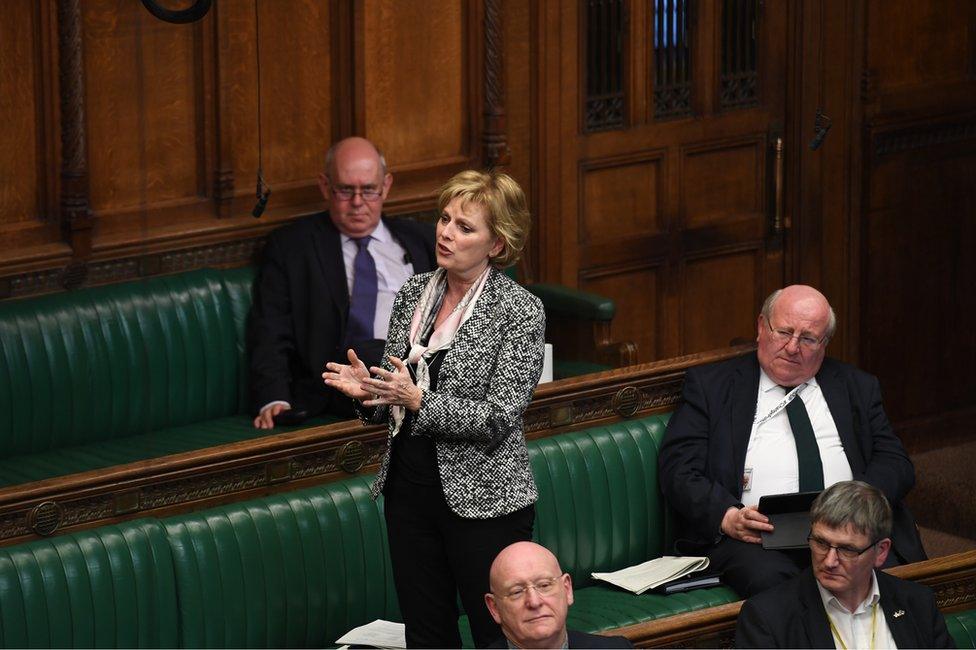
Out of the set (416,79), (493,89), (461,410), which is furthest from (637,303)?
(461,410)

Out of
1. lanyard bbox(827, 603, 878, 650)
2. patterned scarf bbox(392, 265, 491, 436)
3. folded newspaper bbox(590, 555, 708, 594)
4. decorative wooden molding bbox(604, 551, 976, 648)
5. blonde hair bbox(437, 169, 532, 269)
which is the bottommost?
folded newspaper bbox(590, 555, 708, 594)

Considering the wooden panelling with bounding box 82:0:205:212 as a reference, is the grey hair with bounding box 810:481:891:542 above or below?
below

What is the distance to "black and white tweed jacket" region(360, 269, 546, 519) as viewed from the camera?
366 centimetres

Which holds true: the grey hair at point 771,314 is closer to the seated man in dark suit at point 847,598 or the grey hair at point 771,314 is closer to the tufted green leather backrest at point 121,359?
the seated man in dark suit at point 847,598

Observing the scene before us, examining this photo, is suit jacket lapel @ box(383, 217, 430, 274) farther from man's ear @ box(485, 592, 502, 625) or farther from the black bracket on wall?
man's ear @ box(485, 592, 502, 625)

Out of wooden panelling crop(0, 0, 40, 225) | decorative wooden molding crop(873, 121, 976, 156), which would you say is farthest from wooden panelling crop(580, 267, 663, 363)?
wooden panelling crop(0, 0, 40, 225)

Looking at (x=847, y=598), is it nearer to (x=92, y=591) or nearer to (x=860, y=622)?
(x=860, y=622)

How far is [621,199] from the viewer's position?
6.65 metres

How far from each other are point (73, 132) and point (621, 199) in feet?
6.89

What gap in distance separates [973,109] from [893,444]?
2.74 metres

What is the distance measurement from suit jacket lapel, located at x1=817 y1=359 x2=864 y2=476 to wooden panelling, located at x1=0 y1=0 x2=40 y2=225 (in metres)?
2.35

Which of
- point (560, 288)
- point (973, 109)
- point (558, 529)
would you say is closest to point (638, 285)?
point (560, 288)

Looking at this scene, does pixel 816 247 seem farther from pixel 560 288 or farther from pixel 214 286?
pixel 214 286

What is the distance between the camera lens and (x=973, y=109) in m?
7.22
